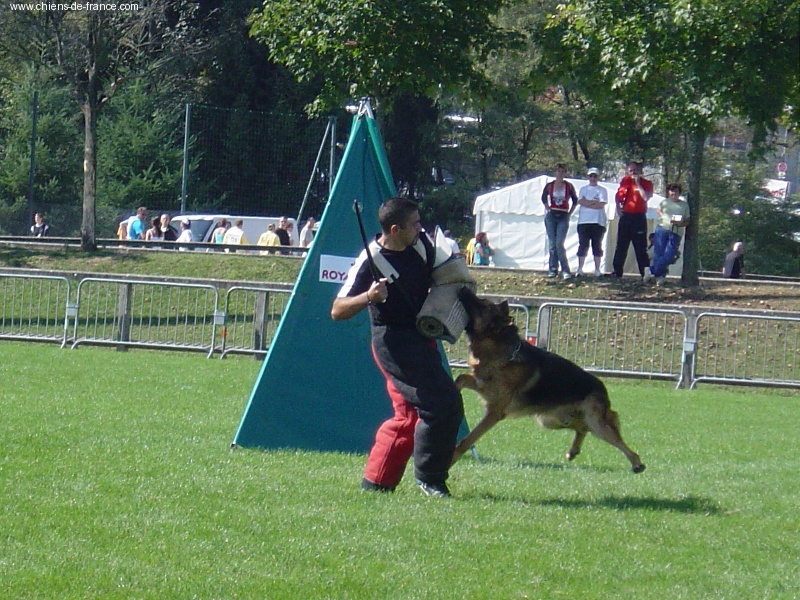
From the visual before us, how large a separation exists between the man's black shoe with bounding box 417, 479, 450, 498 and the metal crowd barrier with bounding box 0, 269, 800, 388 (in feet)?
30.3

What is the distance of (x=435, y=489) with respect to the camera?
6832 millimetres

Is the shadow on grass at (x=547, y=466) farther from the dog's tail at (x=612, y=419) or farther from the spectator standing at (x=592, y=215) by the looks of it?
the spectator standing at (x=592, y=215)

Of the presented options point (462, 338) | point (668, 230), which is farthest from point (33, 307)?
point (668, 230)

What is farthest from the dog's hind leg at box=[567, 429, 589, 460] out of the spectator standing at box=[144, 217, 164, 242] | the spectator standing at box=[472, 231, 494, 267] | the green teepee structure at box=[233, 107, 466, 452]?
the spectator standing at box=[144, 217, 164, 242]

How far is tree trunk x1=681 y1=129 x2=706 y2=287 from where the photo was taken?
2047cm

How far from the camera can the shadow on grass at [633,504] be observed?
6.86m

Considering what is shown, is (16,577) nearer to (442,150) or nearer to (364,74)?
(364,74)

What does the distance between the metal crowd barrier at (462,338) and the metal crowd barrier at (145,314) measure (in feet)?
0.05

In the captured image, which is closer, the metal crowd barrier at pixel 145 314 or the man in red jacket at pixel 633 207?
Answer: the metal crowd barrier at pixel 145 314

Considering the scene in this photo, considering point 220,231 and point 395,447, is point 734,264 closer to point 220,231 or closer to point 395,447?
point 220,231

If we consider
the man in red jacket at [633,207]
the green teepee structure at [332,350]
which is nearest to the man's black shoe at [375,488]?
the green teepee structure at [332,350]

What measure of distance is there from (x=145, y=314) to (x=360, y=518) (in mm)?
12295

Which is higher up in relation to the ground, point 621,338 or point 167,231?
point 167,231

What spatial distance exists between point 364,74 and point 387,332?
46.2 feet
